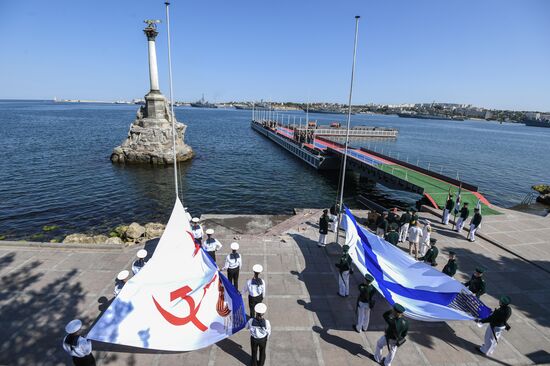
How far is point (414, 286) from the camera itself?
9.09 m

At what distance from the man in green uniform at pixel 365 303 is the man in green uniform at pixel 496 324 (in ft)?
10.3

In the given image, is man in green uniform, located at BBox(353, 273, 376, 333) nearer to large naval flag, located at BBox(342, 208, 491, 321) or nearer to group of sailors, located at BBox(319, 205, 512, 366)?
group of sailors, located at BBox(319, 205, 512, 366)

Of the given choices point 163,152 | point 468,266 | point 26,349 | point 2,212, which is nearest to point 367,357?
point 468,266

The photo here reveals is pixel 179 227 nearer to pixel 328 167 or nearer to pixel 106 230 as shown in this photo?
pixel 106 230

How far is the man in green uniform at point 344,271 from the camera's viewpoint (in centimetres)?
1021

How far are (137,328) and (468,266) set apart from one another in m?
13.9

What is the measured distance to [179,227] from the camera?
9.50 m

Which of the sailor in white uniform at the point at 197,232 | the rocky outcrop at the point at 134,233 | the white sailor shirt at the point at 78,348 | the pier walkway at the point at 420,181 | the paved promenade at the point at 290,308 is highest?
the sailor in white uniform at the point at 197,232

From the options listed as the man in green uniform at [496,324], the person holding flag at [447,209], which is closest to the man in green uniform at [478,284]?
the man in green uniform at [496,324]

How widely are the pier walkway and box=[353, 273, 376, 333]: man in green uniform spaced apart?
16.3 metres

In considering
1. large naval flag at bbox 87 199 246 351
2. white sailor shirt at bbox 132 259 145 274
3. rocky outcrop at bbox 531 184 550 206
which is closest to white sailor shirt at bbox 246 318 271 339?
large naval flag at bbox 87 199 246 351

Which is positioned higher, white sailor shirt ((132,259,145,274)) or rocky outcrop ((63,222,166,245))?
white sailor shirt ((132,259,145,274))

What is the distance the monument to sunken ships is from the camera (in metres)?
45.1

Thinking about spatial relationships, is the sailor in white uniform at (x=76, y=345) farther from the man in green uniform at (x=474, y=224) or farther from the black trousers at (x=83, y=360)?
the man in green uniform at (x=474, y=224)
